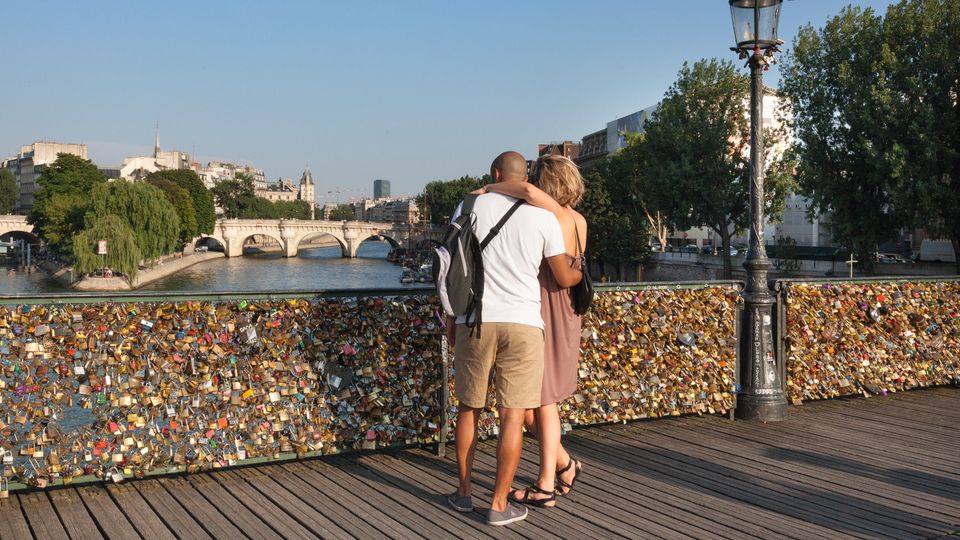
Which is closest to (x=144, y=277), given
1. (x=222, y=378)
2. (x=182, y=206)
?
(x=182, y=206)

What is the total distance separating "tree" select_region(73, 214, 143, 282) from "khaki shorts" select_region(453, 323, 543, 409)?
5676 cm

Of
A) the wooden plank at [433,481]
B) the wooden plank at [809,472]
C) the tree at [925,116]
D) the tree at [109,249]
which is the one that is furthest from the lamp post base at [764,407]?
the tree at [109,249]

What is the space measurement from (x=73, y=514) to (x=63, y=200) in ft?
244

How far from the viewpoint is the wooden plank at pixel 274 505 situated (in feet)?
17.0

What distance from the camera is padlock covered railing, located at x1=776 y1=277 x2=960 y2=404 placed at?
9008 millimetres

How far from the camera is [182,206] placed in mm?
89438

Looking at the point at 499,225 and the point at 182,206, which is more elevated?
the point at 182,206

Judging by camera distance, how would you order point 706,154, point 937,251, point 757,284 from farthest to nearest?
point 706,154
point 937,251
point 757,284

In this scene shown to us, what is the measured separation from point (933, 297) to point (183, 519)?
8.32m

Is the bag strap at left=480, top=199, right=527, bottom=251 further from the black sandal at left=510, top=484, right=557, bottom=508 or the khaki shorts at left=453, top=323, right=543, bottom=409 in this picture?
the black sandal at left=510, top=484, right=557, bottom=508

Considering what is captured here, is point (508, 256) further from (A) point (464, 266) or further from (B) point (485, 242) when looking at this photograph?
A: (A) point (464, 266)

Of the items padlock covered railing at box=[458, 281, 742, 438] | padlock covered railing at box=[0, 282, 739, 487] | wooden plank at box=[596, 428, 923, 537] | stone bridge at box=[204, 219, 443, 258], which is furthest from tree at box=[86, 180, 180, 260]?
wooden plank at box=[596, 428, 923, 537]

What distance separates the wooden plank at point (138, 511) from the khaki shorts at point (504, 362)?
1854mm

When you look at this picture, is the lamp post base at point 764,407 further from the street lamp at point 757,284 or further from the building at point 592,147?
the building at point 592,147
